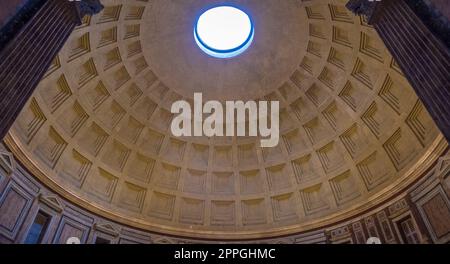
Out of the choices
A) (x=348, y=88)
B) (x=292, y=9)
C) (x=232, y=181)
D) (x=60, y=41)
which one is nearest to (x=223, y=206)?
(x=232, y=181)

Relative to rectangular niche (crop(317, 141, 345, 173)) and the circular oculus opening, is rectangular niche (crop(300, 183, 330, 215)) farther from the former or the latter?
the circular oculus opening

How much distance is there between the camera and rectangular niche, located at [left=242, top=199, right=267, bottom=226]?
20859mm

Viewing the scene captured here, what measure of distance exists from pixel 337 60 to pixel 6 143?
677 inches

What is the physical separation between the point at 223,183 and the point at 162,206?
14.4ft

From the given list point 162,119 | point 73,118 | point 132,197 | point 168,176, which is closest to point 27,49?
point 73,118

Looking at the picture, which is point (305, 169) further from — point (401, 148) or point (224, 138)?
point (401, 148)

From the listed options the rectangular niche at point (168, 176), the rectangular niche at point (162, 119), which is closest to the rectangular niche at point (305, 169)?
the rectangular niche at point (168, 176)

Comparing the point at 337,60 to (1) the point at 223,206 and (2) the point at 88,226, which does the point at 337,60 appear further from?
(2) the point at 88,226

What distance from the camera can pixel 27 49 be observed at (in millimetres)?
7746

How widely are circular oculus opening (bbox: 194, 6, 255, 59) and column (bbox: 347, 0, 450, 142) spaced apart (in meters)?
11.4

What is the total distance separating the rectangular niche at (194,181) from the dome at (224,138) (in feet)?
0.24

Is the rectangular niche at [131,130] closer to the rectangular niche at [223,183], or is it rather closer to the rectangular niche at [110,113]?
the rectangular niche at [110,113]

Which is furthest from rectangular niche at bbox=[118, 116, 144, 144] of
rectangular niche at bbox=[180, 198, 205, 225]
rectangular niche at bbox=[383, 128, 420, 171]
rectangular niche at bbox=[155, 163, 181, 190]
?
rectangular niche at bbox=[383, 128, 420, 171]

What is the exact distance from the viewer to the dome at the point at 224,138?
16391 millimetres
